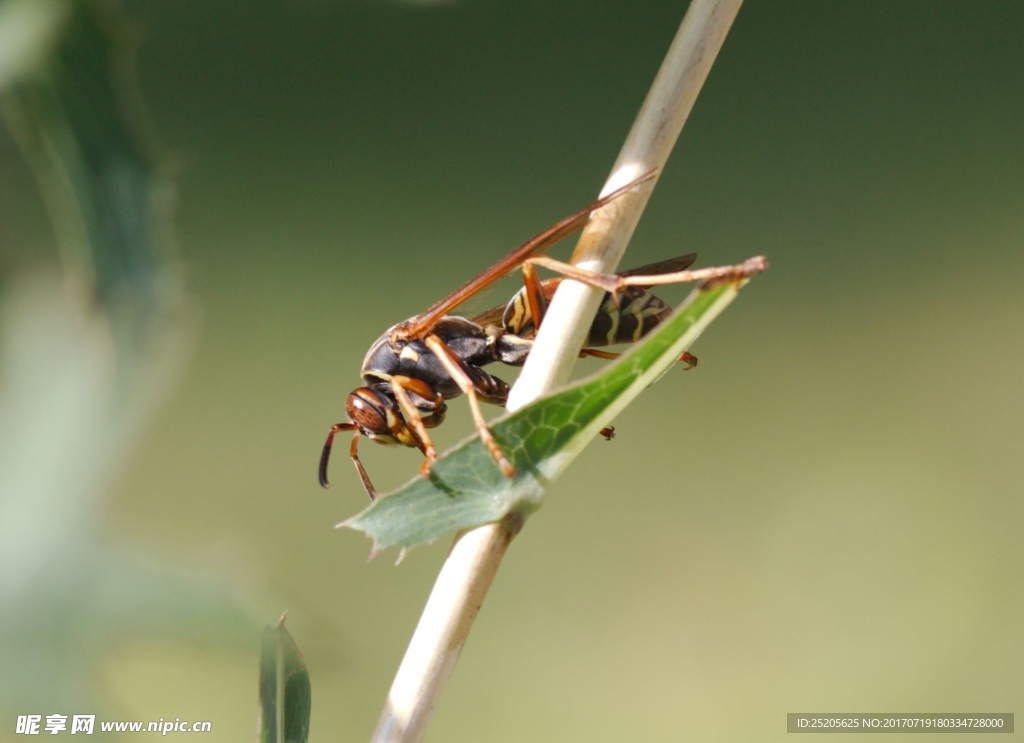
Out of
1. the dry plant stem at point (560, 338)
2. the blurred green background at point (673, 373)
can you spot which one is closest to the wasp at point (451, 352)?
the dry plant stem at point (560, 338)

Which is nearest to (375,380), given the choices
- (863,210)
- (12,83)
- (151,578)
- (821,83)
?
(151,578)

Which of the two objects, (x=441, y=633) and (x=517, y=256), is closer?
(x=441, y=633)

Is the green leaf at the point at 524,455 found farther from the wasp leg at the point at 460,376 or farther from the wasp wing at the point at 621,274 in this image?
the wasp wing at the point at 621,274

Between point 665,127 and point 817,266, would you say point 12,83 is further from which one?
point 817,266

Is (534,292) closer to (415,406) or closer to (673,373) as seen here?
(415,406)

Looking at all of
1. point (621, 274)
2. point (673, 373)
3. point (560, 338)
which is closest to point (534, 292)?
point (621, 274)

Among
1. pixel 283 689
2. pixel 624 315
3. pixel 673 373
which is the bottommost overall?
pixel 673 373
